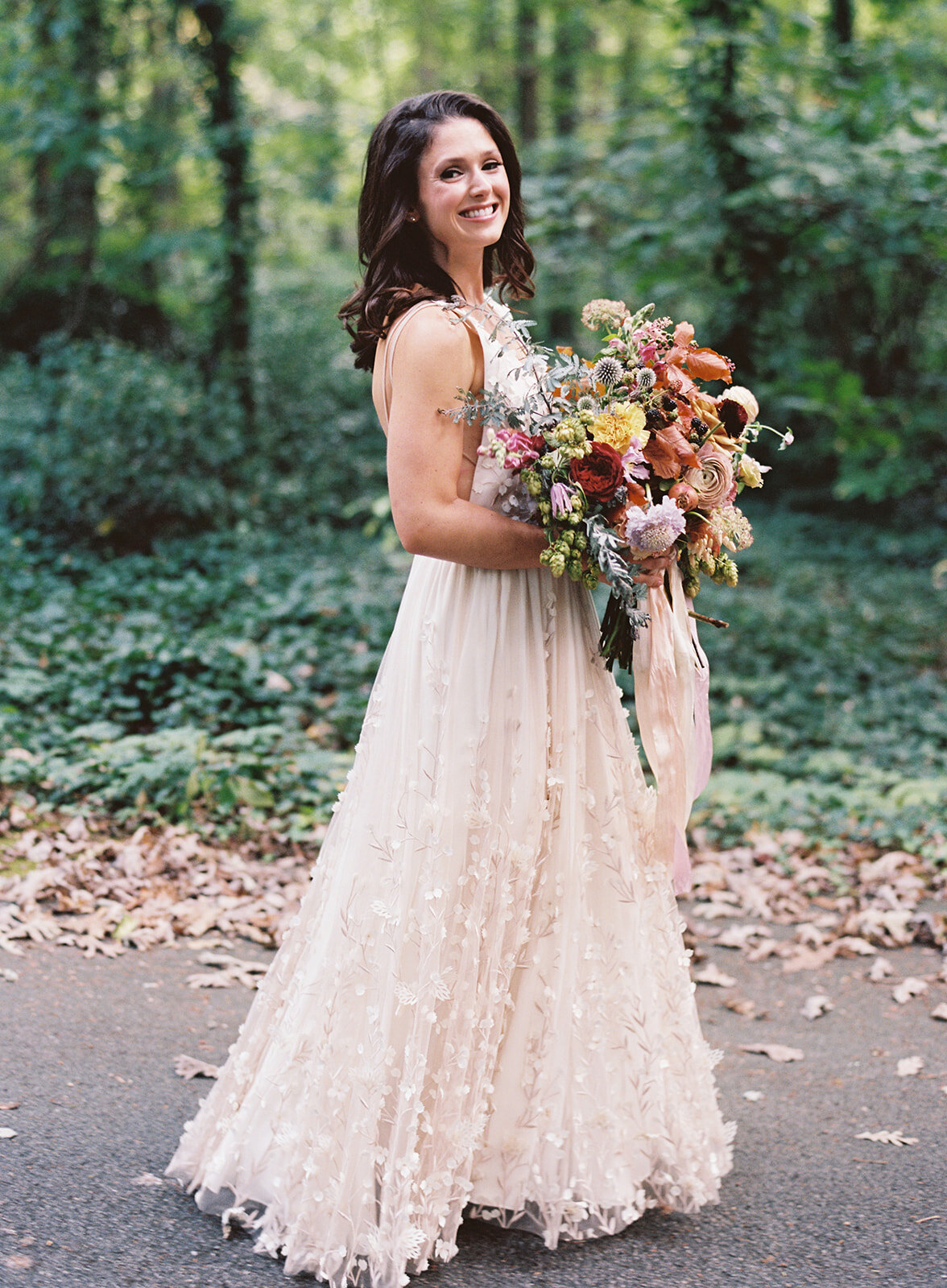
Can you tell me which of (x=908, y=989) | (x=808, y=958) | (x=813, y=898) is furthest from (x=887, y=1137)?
(x=813, y=898)

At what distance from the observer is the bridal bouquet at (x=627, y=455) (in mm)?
2248

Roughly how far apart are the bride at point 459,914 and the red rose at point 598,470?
0.16m

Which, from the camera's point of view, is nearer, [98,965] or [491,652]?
[491,652]

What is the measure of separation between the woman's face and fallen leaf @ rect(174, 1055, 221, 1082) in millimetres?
2465

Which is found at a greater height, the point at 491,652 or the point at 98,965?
the point at 491,652

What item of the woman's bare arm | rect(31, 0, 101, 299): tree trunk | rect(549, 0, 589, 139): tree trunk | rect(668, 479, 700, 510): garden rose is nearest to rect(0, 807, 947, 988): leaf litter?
the woman's bare arm

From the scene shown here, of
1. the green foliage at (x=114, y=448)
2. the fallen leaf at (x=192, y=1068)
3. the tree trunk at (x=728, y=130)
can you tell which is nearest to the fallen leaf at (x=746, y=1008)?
the fallen leaf at (x=192, y=1068)

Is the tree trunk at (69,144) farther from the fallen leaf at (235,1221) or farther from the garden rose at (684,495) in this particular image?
the fallen leaf at (235,1221)

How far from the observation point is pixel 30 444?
9.41 metres

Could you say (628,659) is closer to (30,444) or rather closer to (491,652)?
(491,652)

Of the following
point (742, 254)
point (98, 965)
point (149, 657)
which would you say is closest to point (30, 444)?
point (149, 657)

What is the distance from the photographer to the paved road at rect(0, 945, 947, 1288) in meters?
2.40

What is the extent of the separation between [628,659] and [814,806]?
3844mm

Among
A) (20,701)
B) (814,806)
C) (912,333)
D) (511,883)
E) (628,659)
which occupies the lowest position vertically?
(814,806)
